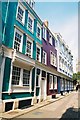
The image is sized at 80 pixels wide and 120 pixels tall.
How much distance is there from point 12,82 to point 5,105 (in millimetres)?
1973

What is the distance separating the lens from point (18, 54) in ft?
41.9

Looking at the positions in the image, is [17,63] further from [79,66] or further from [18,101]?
[79,66]

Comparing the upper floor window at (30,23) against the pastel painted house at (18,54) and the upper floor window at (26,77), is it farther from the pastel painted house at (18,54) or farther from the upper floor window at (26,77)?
the upper floor window at (26,77)

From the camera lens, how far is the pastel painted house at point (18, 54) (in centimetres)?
1190

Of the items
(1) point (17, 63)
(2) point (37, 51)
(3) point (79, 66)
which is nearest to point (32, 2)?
(2) point (37, 51)

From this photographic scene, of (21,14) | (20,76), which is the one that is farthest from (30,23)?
(20,76)

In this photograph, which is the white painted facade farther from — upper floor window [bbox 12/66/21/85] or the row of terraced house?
upper floor window [bbox 12/66/21/85]

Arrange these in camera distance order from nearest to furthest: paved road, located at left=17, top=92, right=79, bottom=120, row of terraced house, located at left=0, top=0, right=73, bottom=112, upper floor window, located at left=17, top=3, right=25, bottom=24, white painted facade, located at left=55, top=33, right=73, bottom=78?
1. paved road, located at left=17, top=92, right=79, bottom=120
2. row of terraced house, located at left=0, top=0, right=73, bottom=112
3. upper floor window, located at left=17, top=3, right=25, bottom=24
4. white painted facade, located at left=55, top=33, right=73, bottom=78

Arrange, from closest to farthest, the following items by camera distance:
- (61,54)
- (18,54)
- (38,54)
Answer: (18,54)
(38,54)
(61,54)

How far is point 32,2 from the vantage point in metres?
18.8

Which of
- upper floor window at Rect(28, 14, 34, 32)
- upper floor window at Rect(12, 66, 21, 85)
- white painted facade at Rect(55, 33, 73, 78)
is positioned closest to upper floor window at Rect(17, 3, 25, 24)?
upper floor window at Rect(28, 14, 34, 32)

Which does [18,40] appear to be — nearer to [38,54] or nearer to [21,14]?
[21,14]

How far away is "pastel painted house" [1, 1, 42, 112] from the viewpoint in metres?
11.9

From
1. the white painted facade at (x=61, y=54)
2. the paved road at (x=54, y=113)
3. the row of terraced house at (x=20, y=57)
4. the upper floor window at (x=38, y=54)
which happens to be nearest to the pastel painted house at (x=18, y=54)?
the row of terraced house at (x=20, y=57)
